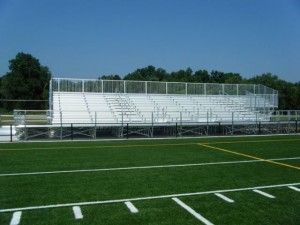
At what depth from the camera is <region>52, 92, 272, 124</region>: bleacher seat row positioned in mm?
23891

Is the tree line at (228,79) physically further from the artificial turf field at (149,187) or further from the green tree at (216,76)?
the artificial turf field at (149,187)

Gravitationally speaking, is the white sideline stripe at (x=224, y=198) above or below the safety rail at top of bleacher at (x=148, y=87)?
below

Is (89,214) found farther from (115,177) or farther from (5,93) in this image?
(5,93)

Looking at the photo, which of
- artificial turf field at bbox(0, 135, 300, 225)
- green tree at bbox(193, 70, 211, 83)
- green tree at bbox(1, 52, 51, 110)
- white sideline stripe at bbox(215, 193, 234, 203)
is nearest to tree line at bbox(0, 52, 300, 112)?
green tree at bbox(1, 52, 51, 110)

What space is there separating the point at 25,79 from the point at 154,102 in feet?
184

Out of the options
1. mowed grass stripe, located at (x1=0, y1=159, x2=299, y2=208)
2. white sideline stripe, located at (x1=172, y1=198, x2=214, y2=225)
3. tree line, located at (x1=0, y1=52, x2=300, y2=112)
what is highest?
tree line, located at (x1=0, y1=52, x2=300, y2=112)

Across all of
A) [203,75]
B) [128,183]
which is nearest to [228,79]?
[203,75]

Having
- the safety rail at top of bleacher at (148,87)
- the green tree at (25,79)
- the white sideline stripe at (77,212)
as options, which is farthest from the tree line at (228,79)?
the white sideline stripe at (77,212)

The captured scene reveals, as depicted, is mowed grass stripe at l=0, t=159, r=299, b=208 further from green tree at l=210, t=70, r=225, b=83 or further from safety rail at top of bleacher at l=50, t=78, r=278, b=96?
green tree at l=210, t=70, r=225, b=83

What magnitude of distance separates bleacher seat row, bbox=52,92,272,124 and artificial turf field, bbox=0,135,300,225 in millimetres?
9124

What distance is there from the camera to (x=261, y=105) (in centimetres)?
3027

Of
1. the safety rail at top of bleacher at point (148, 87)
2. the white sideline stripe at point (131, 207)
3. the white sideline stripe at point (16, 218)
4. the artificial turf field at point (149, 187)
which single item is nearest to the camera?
the white sideline stripe at point (16, 218)

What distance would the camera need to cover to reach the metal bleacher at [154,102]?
80.2 ft

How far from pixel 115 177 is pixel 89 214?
130 inches
